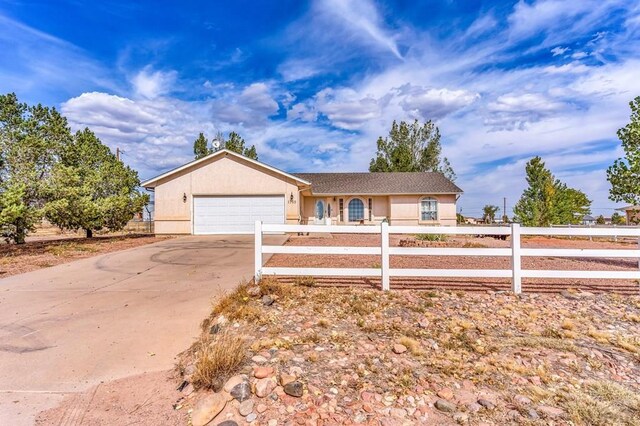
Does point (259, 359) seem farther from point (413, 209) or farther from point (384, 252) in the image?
point (413, 209)

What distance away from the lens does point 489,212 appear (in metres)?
39.0

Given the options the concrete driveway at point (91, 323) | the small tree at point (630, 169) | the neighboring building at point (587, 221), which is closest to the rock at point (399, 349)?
the concrete driveway at point (91, 323)

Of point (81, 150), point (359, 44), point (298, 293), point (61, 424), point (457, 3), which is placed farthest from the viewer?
point (81, 150)

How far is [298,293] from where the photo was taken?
554cm

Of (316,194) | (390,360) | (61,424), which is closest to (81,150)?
(316,194)

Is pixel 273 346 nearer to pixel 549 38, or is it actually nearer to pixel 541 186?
pixel 549 38

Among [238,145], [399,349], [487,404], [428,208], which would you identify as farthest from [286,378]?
[238,145]

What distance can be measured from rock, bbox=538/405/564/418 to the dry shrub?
2660 mm

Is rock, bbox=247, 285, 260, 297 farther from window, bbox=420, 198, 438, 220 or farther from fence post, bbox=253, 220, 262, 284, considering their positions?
window, bbox=420, 198, 438, 220

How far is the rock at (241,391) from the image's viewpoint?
2.87 m

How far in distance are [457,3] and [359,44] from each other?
15.6ft

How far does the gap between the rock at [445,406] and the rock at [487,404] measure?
248 millimetres

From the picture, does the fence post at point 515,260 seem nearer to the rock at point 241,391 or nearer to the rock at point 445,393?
the rock at point 445,393

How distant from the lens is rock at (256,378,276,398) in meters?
2.92
